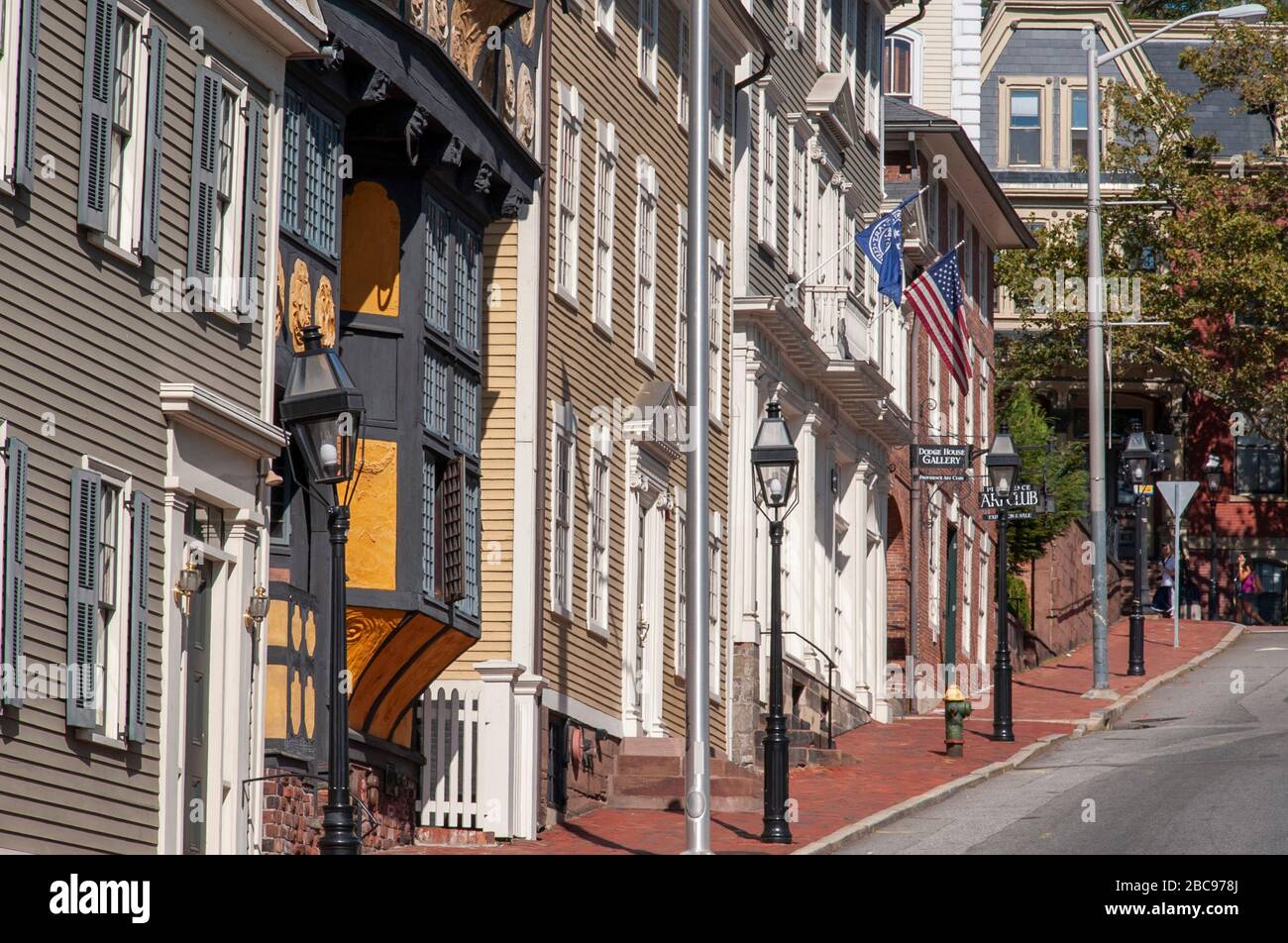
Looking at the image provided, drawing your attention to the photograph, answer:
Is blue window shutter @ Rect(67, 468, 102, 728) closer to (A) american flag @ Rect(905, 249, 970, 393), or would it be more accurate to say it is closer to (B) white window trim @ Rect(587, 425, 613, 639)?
(B) white window trim @ Rect(587, 425, 613, 639)

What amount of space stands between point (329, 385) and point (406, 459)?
5104 millimetres

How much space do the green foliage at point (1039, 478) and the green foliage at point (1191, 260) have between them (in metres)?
4.38

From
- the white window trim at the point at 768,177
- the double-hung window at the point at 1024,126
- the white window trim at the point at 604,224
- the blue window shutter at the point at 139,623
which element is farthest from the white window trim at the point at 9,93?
the double-hung window at the point at 1024,126

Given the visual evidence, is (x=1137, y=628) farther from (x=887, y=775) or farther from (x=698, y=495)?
(x=698, y=495)

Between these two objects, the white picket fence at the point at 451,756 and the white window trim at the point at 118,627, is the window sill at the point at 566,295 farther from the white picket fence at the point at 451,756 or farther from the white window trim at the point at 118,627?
the white window trim at the point at 118,627

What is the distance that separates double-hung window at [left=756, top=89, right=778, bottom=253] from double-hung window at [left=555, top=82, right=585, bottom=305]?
298 inches

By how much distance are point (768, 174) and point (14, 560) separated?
67.3ft

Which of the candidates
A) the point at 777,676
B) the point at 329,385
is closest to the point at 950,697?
the point at 777,676

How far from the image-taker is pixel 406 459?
19.8 meters

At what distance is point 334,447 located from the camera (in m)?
14.7

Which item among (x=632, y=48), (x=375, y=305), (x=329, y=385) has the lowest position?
(x=329, y=385)

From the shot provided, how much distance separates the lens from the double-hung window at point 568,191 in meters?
24.4

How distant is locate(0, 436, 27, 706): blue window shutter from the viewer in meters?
13.5
